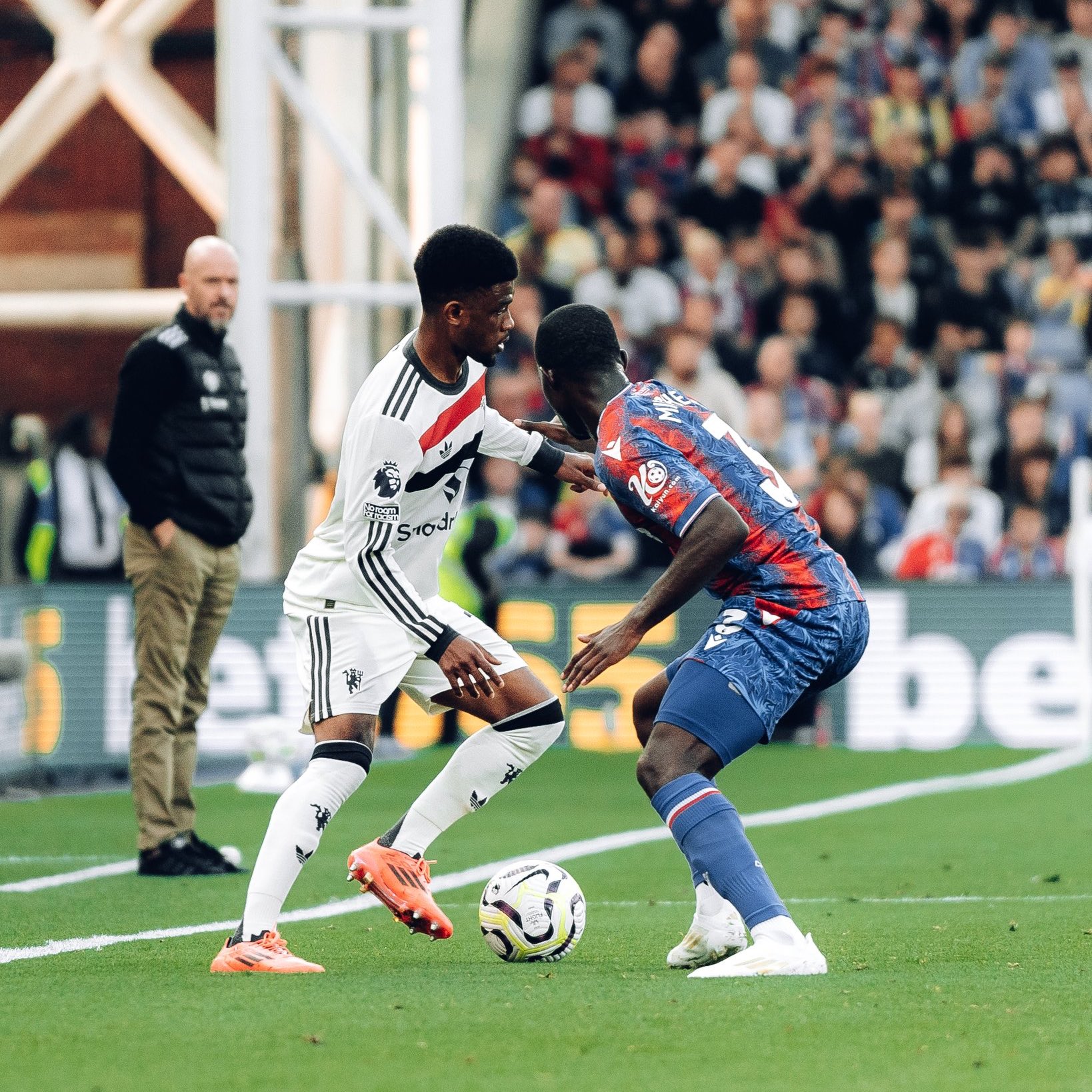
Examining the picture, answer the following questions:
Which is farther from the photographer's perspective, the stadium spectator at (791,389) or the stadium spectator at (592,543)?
the stadium spectator at (791,389)

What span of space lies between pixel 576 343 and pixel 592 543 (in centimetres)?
916

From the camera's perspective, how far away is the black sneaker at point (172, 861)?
8055mm

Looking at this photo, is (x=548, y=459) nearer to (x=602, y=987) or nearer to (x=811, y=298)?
(x=602, y=987)

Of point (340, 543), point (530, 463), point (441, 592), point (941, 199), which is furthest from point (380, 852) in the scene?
point (941, 199)

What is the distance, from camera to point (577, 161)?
17844 millimetres

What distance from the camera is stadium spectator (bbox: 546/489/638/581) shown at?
14602 millimetres

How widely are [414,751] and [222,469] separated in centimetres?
546

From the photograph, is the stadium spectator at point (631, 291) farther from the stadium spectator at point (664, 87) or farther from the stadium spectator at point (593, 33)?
the stadium spectator at point (593, 33)

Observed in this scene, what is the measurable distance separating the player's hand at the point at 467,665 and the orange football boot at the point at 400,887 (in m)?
0.69

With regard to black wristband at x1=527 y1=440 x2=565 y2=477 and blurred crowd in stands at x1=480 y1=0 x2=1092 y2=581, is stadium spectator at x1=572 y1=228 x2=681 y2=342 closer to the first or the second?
blurred crowd in stands at x1=480 y1=0 x2=1092 y2=581

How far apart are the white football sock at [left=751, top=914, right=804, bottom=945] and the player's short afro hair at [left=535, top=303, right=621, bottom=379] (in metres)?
1.52

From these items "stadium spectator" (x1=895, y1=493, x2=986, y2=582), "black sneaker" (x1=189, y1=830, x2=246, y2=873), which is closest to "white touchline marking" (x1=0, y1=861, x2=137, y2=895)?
"black sneaker" (x1=189, y1=830, x2=246, y2=873)

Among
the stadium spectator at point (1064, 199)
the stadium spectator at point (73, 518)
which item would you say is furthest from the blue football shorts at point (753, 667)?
the stadium spectator at point (1064, 199)

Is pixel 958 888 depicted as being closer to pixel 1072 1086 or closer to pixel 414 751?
pixel 1072 1086
